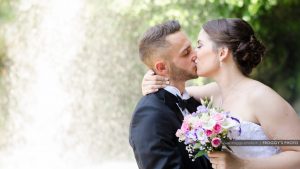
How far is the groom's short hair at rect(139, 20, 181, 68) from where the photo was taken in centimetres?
277

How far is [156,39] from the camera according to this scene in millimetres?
2775

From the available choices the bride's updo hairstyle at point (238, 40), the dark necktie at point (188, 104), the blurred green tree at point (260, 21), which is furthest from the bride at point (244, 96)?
the blurred green tree at point (260, 21)

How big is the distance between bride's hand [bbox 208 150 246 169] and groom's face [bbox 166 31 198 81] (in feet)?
1.72

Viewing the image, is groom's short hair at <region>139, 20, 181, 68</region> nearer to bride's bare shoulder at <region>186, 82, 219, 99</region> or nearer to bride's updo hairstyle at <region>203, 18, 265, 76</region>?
bride's updo hairstyle at <region>203, 18, 265, 76</region>

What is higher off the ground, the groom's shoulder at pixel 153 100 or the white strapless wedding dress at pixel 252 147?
the groom's shoulder at pixel 153 100

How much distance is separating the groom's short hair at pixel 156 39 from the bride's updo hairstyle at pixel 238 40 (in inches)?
6.9

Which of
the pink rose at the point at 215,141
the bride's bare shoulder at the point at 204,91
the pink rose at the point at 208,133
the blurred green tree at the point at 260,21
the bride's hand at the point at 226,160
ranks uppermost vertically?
the blurred green tree at the point at 260,21

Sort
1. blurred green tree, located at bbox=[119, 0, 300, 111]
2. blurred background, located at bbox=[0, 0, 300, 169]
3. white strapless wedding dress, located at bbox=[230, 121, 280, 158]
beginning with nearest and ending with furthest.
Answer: white strapless wedding dress, located at bbox=[230, 121, 280, 158], blurred green tree, located at bbox=[119, 0, 300, 111], blurred background, located at bbox=[0, 0, 300, 169]

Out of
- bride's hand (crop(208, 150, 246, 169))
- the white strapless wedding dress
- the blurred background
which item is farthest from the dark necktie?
the blurred background

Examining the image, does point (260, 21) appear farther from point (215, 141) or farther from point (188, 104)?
point (215, 141)

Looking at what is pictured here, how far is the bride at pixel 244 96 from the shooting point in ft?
7.94

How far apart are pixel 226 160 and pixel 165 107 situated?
1.40 feet

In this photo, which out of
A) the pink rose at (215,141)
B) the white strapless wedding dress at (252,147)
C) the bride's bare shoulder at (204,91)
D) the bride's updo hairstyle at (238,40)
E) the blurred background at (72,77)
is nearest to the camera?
the pink rose at (215,141)

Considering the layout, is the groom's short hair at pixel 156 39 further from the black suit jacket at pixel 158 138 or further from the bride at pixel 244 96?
the black suit jacket at pixel 158 138
